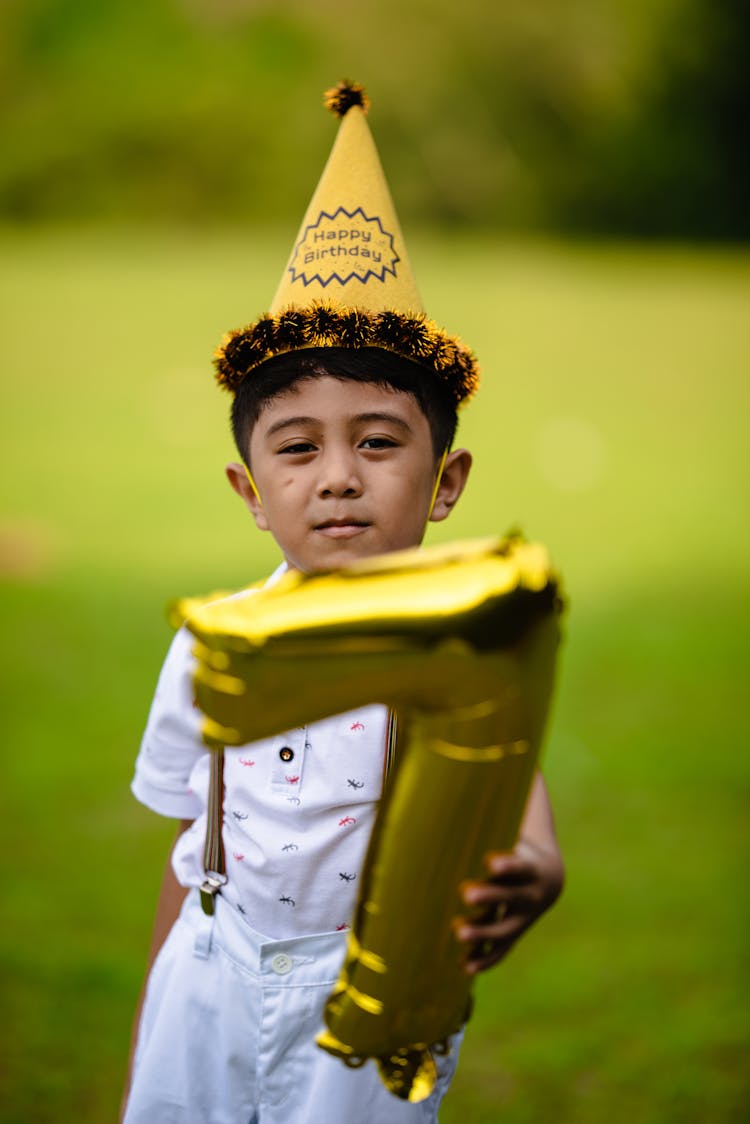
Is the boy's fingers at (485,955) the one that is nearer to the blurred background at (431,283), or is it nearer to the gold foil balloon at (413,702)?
the gold foil balloon at (413,702)

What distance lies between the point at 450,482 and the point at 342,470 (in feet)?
0.51

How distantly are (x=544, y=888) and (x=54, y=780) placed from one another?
1605mm

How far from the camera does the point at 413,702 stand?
0.54 metres

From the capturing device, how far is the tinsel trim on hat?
0.78 m

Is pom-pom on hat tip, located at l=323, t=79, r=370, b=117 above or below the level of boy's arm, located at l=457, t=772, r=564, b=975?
above

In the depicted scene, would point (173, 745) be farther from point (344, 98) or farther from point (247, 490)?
point (344, 98)

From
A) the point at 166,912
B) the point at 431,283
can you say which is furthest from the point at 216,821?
the point at 431,283

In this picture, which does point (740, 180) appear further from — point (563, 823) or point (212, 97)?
point (563, 823)

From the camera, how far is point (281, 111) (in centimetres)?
320

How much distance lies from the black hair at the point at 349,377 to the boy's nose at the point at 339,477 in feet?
0.24

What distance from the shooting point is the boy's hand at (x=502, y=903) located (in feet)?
1.96

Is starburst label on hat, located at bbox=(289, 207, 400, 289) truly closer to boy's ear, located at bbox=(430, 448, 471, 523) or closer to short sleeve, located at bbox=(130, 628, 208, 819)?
boy's ear, located at bbox=(430, 448, 471, 523)

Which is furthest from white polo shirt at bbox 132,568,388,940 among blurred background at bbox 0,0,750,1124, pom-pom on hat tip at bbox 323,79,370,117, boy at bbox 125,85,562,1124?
blurred background at bbox 0,0,750,1124

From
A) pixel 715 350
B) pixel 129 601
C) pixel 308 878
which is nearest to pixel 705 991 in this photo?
pixel 308 878
